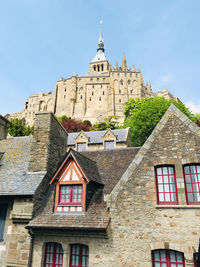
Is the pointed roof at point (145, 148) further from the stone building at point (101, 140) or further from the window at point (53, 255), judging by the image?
the stone building at point (101, 140)

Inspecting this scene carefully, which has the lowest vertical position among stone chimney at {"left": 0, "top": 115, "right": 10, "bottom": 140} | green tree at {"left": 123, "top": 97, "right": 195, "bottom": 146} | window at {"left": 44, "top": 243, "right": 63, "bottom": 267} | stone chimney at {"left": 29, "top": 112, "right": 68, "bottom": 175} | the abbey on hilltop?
window at {"left": 44, "top": 243, "right": 63, "bottom": 267}

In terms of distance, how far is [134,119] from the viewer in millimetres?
33906

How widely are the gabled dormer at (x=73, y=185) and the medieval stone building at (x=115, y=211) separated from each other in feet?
0.13

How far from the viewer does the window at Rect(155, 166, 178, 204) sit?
724 cm

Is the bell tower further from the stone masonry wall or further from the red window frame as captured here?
the stone masonry wall

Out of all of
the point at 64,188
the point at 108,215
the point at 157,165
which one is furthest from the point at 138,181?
the point at 64,188

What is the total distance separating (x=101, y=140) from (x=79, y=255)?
1687cm

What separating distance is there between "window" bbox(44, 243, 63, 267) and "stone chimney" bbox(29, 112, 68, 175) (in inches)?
124

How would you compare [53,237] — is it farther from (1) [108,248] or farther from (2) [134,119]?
(2) [134,119]

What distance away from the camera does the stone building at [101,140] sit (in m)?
22.9

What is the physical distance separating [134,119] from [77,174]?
1046 inches

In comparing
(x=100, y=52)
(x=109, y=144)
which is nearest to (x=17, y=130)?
(x=109, y=144)

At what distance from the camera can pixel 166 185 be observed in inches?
292

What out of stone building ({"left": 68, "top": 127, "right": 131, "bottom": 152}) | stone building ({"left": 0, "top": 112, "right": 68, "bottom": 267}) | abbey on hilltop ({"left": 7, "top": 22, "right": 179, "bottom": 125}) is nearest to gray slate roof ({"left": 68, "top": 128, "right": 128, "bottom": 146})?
stone building ({"left": 68, "top": 127, "right": 131, "bottom": 152})
